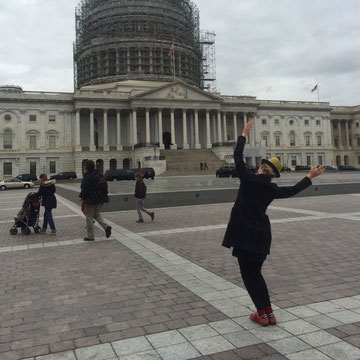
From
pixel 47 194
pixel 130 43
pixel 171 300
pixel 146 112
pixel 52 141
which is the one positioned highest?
pixel 130 43

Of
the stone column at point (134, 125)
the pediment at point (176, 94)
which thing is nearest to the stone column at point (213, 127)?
the pediment at point (176, 94)

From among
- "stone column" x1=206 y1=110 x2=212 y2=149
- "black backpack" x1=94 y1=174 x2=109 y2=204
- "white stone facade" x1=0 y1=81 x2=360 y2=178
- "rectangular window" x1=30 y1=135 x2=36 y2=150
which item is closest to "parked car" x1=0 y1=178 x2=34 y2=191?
"white stone facade" x1=0 y1=81 x2=360 y2=178

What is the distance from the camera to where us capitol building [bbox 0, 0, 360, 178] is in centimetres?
6475

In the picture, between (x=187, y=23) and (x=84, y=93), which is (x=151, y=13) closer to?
(x=187, y=23)

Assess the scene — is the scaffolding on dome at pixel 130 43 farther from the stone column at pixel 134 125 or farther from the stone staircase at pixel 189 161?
the stone staircase at pixel 189 161

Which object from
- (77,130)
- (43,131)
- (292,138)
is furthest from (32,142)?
(292,138)

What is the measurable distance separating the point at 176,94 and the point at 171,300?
212ft

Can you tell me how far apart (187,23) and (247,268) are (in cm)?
8973

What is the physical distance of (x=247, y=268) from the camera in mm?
4391

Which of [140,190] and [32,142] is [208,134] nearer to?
[32,142]

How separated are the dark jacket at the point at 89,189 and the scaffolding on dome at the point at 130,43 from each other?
228ft

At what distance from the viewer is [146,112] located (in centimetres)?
6694

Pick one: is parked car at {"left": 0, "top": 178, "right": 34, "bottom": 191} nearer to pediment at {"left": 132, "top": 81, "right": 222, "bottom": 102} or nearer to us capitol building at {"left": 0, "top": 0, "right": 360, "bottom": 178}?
us capitol building at {"left": 0, "top": 0, "right": 360, "bottom": 178}

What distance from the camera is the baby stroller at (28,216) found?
11.4 meters
